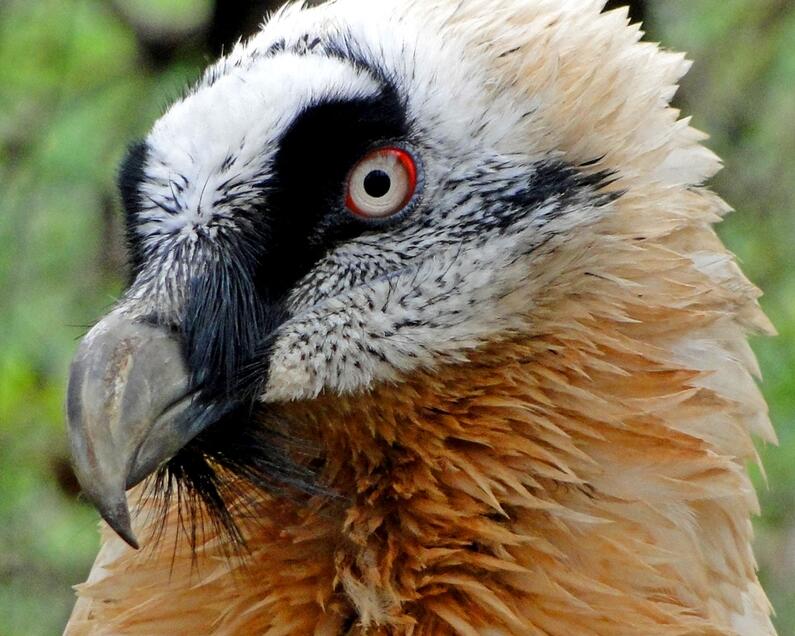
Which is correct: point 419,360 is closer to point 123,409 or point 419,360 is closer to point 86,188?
point 123,409

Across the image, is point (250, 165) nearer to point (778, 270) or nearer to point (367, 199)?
point (367, 199)

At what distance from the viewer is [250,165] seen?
103 inches

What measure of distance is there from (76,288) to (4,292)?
568 mm

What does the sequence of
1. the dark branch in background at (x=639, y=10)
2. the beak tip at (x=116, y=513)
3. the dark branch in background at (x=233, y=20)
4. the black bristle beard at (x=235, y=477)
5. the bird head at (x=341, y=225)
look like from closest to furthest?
the beak tip at (x=116, y=513) → the bird head at (x=341, y=225) → the black bristle beard at (x=235, y=477) → the dark branch in background at (x=233, y=20) → the dark branch in background at (x=639, y=10)

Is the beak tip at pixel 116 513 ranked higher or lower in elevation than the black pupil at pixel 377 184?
lower

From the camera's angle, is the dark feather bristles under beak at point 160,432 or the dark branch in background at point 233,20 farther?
the dark branch in background at point 233,20

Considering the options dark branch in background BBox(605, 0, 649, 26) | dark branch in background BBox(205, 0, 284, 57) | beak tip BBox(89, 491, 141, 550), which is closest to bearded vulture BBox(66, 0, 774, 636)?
beak tip BBox(89, 491, 141, 550)

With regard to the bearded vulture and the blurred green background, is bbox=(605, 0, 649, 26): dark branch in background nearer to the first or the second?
the blurred green background

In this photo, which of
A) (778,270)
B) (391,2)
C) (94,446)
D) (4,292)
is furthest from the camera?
(778,270)

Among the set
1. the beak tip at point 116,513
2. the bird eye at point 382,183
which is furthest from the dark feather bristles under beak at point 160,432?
the bird eye at point 382,183

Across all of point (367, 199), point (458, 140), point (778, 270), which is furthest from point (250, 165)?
point (778, 270)

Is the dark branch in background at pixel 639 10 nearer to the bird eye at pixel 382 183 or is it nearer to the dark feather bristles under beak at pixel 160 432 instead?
the bird eye at pixel 382 183

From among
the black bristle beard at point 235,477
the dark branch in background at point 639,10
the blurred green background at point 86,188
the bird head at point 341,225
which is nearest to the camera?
the bird head at point 341,225

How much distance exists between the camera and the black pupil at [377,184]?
2.65 metres
